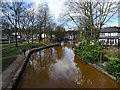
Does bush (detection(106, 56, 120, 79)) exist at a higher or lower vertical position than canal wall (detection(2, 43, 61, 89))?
higher

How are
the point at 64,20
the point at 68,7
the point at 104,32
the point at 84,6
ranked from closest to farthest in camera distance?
the point at 84,6
the point at 68,7
the point at 64,20
the point at 104,32

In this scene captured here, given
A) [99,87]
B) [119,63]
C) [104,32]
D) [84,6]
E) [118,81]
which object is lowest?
[99,87]

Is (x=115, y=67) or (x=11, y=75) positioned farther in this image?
(x=11, y=75)

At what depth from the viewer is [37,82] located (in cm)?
441

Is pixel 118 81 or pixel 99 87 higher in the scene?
pixel 118 81

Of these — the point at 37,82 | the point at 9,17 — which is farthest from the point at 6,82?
the point at 9,17

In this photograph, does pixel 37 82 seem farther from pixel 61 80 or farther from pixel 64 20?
pixel 64 20

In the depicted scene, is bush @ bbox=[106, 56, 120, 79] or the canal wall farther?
bush @ bbox=[106, 56, 120, 79]

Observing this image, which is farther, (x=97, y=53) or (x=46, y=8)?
(x=46, y=8)

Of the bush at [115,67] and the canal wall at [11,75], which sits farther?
the bush at [115,67]

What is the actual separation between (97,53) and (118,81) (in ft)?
10.3

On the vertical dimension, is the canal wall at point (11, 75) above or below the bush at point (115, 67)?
below

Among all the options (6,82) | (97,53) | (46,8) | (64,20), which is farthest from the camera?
(46,8)

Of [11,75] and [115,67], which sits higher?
[115,67]
